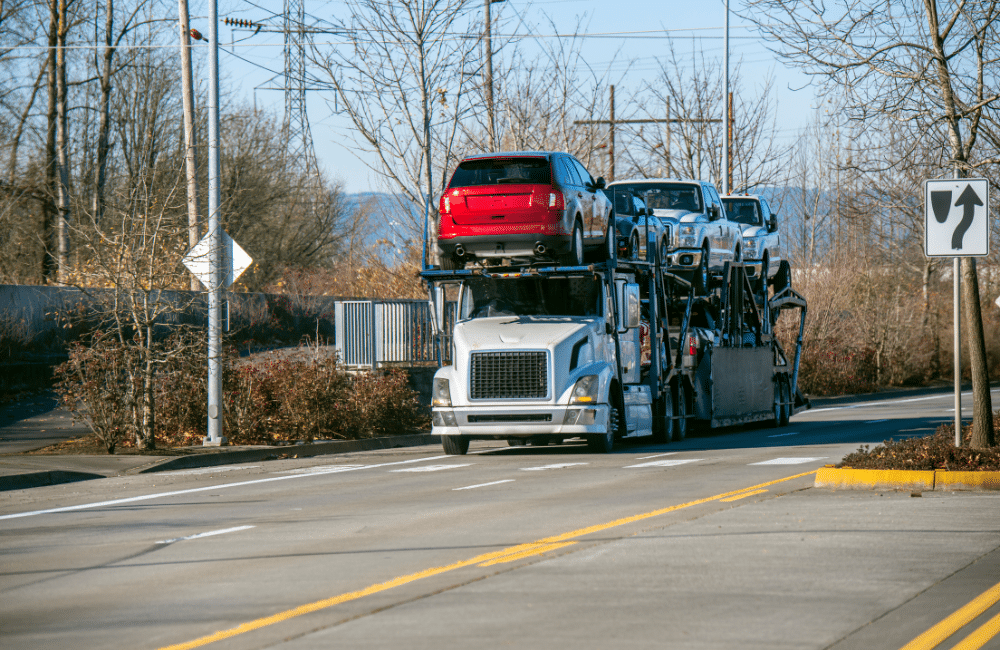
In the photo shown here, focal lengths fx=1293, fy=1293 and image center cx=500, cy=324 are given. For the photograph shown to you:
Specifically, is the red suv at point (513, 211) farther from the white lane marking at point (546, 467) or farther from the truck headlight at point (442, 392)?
the white lane marking at point (546, 467)

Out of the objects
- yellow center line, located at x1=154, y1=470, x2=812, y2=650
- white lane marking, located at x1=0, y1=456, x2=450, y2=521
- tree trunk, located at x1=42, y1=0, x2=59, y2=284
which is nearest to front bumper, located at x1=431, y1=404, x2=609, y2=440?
white lane marking, located at x1=0, y1=456, x2=450, y2=521

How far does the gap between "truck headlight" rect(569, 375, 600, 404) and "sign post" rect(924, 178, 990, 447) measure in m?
5.79

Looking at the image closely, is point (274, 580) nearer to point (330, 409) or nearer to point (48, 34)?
point (330, 409)

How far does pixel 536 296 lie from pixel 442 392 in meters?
2.03

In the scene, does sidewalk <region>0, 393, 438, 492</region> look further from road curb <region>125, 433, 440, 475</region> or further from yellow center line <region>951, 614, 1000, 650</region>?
yellow center line <region>951, 614, 1000, 650</region>

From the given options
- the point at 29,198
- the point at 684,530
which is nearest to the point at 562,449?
the point at 684,530

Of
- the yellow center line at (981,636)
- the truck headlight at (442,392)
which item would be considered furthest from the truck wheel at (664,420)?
the yellow center line at (981,636)

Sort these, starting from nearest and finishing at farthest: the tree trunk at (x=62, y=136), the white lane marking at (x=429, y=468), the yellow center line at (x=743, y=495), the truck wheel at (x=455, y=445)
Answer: the yellow center line at (x=743, y=495)
the white lane marking at (x=429, y=468)
the truck wheel at (x=455, y=445)
the tree trunk at (x=62, y=136)

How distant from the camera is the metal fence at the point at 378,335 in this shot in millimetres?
27359

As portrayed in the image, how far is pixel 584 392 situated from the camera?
18328 millimetres

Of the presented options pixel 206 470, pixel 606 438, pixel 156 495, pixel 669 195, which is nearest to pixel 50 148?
pixel 669 195

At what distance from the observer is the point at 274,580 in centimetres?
841

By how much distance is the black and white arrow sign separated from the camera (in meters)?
13.6

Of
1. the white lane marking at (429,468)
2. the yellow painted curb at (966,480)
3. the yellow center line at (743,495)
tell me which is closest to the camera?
the yellow center line at (743,495)
